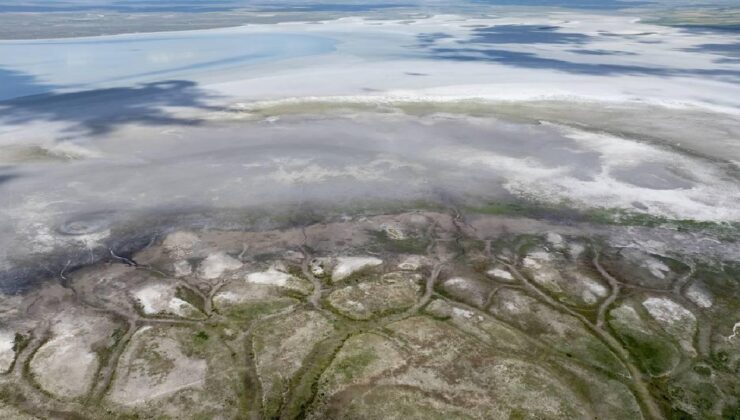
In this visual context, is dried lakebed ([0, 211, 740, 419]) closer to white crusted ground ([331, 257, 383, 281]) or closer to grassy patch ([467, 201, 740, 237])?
white crusted ground ([331, 257, 383, 281])

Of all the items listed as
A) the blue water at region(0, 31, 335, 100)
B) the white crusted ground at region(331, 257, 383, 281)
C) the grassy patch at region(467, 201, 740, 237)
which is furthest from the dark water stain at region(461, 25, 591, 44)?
the white crusted ground at region(331, 257, 383, 281)

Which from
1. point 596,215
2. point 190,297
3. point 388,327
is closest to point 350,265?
point 388,327

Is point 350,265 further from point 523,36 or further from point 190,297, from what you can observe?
point 523,36

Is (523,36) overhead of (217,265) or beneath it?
beneath

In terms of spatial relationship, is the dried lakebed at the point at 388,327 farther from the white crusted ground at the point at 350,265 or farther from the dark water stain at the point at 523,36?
the dark water stain at the point at 523,36

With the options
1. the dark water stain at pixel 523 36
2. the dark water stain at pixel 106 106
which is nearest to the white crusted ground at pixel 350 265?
the dark water stain at pixel 106 106

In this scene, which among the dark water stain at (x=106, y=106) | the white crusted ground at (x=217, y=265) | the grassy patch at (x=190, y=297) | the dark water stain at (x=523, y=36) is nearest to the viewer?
the grassy patch at (x=190, y=297)
